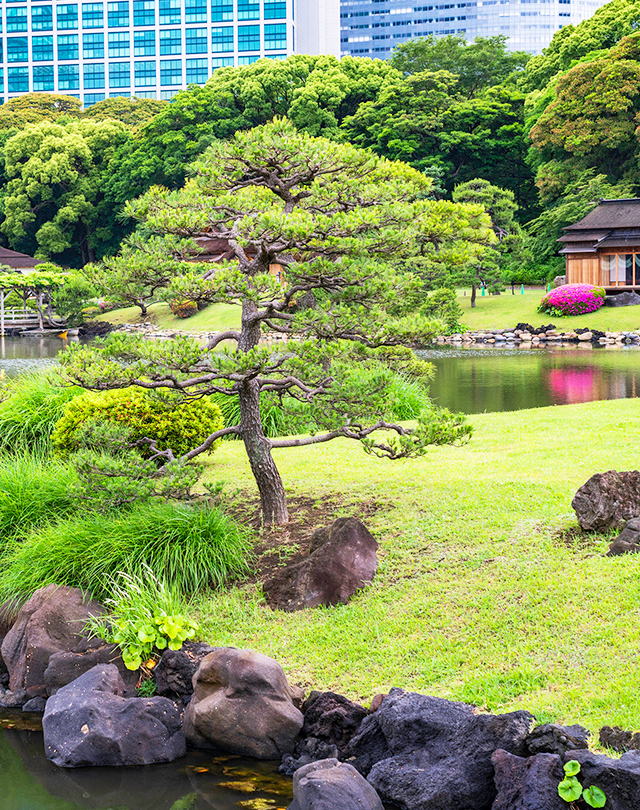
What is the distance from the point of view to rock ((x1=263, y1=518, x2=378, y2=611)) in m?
5.59

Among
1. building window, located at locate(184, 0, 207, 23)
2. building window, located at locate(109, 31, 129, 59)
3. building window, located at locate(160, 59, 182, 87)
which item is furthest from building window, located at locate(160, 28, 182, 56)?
building window, located at locate(109, 31, 129, 59)

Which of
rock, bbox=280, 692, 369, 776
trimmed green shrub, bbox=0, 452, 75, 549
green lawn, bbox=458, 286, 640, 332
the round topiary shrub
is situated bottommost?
rock, bbox=280, 692, 369, 776

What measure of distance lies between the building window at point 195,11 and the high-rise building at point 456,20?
31.8m

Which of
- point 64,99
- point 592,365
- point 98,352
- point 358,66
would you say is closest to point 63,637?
point 98,352

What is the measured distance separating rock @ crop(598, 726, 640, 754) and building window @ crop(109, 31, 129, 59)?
3808 inches

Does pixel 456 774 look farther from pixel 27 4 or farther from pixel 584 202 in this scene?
pixel 27 4

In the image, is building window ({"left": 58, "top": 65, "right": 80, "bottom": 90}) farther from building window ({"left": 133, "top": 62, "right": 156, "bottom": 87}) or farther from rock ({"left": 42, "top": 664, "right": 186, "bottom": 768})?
rock ({"left": 42, "top": 664, "right": 186, "bottom": 768})

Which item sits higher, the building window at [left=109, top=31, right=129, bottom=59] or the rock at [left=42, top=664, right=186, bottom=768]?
the building window at [left=109, top=31, right=129, bottom=59]

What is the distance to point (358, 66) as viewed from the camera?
47094 millimetres

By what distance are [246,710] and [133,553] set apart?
177cm

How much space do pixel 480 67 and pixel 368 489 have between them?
49925 mm

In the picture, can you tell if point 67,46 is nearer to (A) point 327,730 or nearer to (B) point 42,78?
(B) point 42,78

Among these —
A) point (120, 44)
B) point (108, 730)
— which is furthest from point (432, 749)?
point (120, 44)

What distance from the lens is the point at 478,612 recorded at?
16.5 ft
